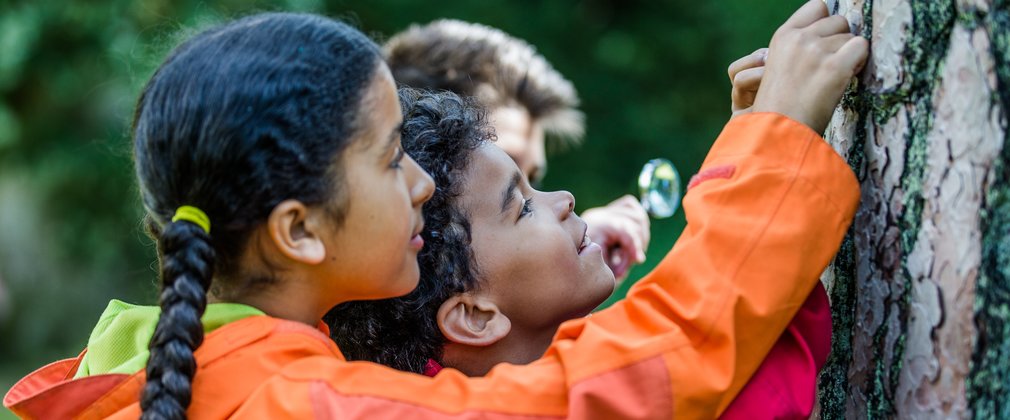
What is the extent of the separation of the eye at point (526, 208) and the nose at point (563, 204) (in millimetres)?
47

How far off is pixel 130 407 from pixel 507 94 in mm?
2487

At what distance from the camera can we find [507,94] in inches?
150

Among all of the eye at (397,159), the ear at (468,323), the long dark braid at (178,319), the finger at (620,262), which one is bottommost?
the finger at (620,262)

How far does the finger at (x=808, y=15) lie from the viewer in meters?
1.52

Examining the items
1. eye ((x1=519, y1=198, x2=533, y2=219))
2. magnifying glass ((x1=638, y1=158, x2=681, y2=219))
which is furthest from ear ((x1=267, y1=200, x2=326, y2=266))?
magnifying glass ((x1=638, y1=158, x2=681, y2=219))

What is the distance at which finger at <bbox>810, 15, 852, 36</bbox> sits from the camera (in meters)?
1.50

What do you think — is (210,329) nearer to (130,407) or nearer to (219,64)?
(130,407)

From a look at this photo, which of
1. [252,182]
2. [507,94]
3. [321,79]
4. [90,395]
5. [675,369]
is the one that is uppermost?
[321,79]

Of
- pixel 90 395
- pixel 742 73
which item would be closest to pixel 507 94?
pixel 742 73

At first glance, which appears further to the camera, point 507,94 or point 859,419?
point 507,94

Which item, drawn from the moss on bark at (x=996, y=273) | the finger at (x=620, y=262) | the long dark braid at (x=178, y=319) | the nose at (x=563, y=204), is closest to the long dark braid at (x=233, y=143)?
the long dark braid at (x=178, y=319)

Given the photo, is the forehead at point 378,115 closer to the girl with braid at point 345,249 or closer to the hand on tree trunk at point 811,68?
the girl with braid at point 345,249

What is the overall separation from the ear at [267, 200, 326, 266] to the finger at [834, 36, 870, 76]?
747 millimetres

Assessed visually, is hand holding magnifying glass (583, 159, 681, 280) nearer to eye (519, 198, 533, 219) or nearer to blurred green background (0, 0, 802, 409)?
eye (519, 198, 533, 219)
